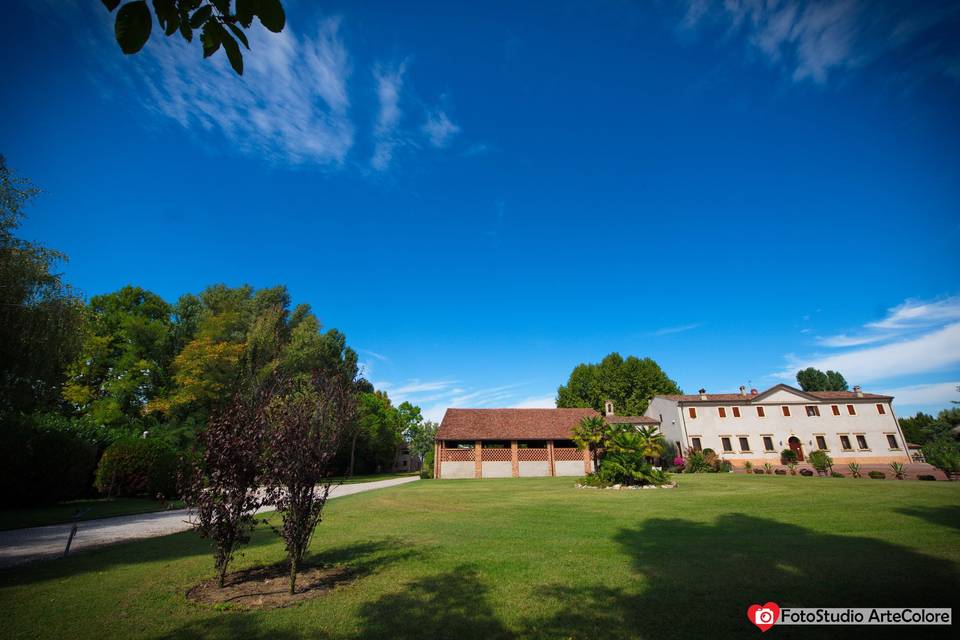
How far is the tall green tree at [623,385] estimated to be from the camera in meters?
51.3

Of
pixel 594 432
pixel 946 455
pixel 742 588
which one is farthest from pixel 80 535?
pixel 946 455

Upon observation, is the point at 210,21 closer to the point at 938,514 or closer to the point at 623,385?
the point at 938,514

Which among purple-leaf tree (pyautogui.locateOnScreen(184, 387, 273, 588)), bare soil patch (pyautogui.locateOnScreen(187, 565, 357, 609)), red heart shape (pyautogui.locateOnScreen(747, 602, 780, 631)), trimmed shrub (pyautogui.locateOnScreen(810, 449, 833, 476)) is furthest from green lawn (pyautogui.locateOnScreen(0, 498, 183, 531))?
trimmed shrub (pyautogui.locateOnScreen(810, 449, 833, 476))

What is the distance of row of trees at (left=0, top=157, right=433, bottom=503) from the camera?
14148 millimetres

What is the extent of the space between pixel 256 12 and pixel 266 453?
218 inches

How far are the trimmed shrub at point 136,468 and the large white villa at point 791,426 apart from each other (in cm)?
3816

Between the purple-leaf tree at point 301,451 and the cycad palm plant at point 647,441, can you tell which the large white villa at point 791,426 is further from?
the purple-leaf tree at point 301,451

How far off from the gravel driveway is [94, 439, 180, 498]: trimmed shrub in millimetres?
5030

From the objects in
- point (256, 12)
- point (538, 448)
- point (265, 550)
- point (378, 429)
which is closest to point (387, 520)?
point (265, 550)

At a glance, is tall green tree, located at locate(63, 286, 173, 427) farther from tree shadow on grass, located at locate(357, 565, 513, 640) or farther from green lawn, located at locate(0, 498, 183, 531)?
tree shadow on grass, located at locate(357, 565, 513, 640)

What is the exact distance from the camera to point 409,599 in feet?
16.4

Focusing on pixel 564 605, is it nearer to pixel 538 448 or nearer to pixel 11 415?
pixel 11 415

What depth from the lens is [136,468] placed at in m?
18.2

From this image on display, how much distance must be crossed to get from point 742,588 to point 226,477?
711cm
